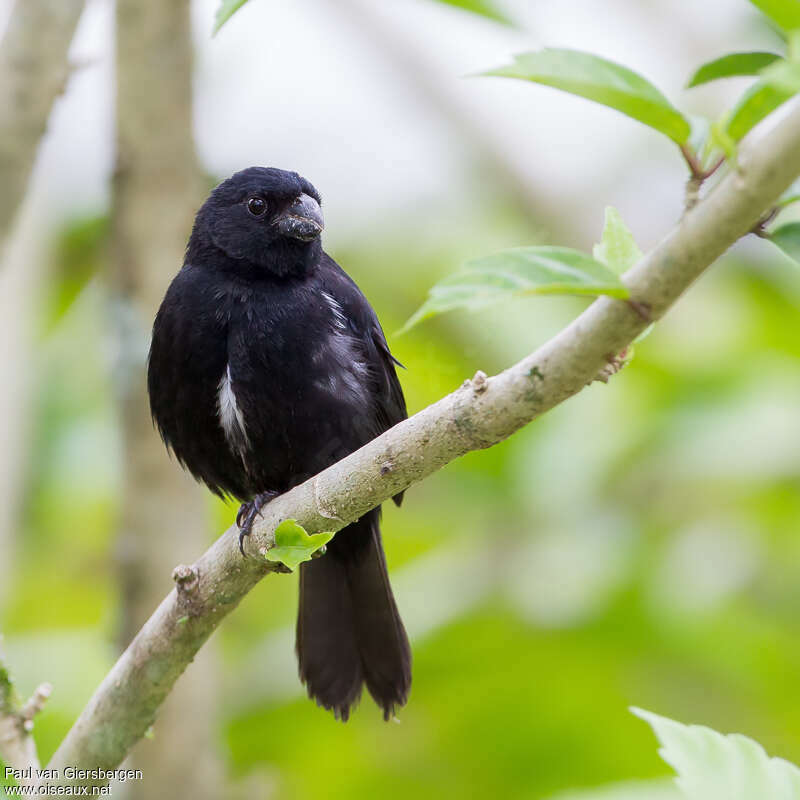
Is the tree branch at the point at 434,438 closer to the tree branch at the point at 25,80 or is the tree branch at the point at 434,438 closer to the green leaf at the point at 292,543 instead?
the green leaf at the point at 292,543

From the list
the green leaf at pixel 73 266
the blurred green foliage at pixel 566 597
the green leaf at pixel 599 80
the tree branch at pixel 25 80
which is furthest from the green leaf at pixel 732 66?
the green leaf at pixel 73 266

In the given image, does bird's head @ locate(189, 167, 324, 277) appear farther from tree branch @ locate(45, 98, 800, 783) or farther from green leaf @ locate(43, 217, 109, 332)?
green leaf @ locate(43, 217, 109, 332)

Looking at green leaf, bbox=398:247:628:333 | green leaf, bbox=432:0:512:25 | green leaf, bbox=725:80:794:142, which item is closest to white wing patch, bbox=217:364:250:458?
green leaf, bbox=432:0:512:25

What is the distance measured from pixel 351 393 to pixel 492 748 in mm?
1502

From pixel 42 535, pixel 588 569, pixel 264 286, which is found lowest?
pixel 42 535

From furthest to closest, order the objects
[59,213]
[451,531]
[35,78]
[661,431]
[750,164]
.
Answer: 1. [59,213]
2. [451,531]
3. [661,431]
4. [35,78]
5. [750,164]

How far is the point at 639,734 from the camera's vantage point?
3.87 metres

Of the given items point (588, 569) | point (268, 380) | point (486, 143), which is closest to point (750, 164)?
point (268, 380)

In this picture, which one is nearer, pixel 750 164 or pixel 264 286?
pixel 750 164

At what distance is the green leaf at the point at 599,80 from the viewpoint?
4.17 ft

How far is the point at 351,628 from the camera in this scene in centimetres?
334

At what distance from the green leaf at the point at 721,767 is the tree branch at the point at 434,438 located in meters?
0.45

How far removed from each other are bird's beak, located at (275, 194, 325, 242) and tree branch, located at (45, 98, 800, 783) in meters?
1.19

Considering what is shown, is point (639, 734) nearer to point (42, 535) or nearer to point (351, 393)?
point (351, 393)
